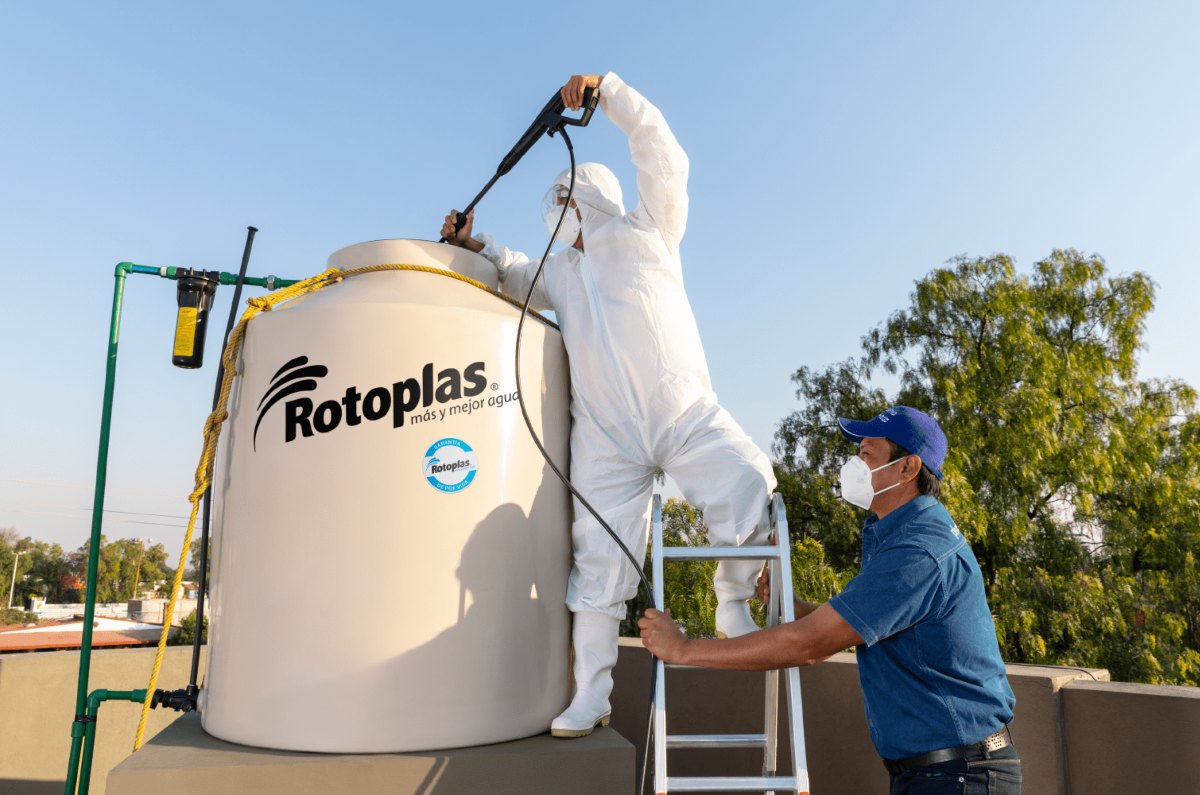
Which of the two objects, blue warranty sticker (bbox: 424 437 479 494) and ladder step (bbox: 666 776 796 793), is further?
blue warranty sticker (bbox: 424 437 479 494)

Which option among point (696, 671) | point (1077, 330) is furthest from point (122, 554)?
point (696, 671)

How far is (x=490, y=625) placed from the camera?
2604 millimetres

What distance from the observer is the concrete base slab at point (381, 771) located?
7.49ft

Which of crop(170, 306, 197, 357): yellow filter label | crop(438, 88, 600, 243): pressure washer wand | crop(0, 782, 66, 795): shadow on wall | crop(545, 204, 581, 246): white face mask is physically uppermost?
crop(438, 88, 600, 243): pressure washer wand

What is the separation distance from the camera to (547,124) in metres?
2.99

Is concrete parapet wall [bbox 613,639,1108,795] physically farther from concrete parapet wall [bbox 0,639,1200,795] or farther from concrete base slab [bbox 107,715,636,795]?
concrete base slab [bbox 107,715,636,795]

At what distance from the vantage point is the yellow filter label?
3.11 m

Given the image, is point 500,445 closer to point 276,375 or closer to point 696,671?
point 276,375

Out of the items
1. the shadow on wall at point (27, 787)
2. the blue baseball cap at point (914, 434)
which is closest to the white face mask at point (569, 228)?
the blue baseball cap at point (914, 434)

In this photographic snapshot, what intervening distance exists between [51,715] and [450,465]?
10.1 ft

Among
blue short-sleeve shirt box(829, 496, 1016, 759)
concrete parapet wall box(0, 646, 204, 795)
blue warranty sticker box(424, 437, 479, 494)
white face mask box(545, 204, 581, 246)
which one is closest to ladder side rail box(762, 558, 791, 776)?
blue short-sleeve shirt box(829, 496, 1016, 759)

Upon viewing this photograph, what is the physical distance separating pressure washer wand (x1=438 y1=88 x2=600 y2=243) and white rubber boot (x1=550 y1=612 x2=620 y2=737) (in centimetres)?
169

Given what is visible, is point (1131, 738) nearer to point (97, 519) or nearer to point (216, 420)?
point (216, 420)

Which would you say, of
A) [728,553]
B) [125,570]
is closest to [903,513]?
[728,553]
